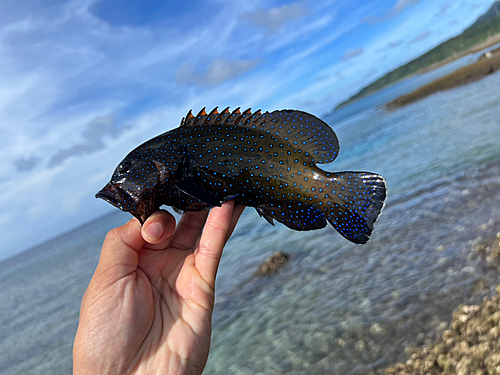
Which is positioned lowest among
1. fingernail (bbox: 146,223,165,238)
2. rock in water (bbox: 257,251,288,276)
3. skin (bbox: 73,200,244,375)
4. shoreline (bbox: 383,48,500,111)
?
rock in water (bbox: 257,251,288,276)

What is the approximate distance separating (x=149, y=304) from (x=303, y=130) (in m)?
2.96

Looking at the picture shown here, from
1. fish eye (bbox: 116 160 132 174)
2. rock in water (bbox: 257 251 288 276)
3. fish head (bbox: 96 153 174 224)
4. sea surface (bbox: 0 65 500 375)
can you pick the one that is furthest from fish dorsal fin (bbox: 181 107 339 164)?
rock in water (bbox: 257 251 288 276)

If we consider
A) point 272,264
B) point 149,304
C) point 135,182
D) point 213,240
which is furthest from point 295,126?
point 272,264

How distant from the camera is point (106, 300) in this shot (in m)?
3.80

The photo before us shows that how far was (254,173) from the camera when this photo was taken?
142 inches

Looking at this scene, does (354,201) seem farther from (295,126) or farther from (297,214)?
(295,126)

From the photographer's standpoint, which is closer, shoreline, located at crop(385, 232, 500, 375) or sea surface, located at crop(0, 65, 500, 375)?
shoreline, located at crop(385, 232, 500, 375)

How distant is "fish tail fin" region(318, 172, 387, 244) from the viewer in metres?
3.42

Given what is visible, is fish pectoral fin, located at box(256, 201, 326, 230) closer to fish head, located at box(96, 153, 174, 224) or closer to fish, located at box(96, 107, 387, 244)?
fish, located at box(96, 107, 387, 244)

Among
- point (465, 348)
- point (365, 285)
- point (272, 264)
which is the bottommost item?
point (365, 285)

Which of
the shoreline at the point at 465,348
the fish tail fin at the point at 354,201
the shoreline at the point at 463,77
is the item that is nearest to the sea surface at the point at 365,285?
the shoreline at the point at 465,348

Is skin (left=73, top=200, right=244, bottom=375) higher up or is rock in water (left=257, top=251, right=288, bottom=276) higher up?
skin (left=73, top=200, right=244, bottom=375)

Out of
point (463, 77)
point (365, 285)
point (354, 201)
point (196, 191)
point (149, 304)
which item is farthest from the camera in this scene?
point (463, 77)

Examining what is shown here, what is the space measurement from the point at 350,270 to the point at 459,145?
44.1ft
